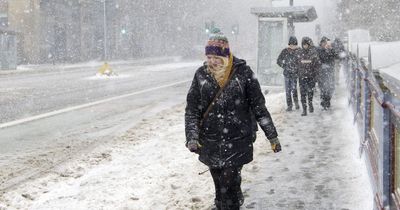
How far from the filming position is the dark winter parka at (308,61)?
10.8 meters

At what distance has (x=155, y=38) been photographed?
225ft

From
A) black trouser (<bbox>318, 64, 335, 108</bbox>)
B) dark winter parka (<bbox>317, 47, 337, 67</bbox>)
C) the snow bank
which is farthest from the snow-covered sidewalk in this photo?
dark winter parka (<bbox>317, 47, 337, 67</bbox>)

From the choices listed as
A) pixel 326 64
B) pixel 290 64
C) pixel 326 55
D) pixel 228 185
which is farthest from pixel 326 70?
pixel 228 185

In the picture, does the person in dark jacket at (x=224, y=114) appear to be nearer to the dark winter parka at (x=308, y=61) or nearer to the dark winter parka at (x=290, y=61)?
the dark winter parka at (x=308, y=61)

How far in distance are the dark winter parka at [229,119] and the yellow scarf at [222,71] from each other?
40mm

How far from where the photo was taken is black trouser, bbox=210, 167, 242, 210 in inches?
175

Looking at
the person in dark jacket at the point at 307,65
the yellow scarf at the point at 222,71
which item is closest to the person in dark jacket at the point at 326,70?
the person in dark jacket at the point at 307,65

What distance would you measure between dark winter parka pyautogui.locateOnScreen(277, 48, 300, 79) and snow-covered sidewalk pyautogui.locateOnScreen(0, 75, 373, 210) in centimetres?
241

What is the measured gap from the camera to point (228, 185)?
14.7ft

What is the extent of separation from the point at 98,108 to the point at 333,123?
649 centimetres

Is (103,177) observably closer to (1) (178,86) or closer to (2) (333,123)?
(2) (333,123)

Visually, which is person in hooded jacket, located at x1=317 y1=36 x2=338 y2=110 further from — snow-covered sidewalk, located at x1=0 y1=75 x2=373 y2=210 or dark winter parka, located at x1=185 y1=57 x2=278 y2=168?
dark winter parka, located at x1=185 y1=57 x2=278 y2=168

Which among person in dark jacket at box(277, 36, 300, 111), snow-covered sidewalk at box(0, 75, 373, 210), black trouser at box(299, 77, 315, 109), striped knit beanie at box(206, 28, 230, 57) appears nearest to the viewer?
striped knit beanie at box(206, 28, 230, 57)

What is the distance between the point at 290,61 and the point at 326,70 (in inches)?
45.2
